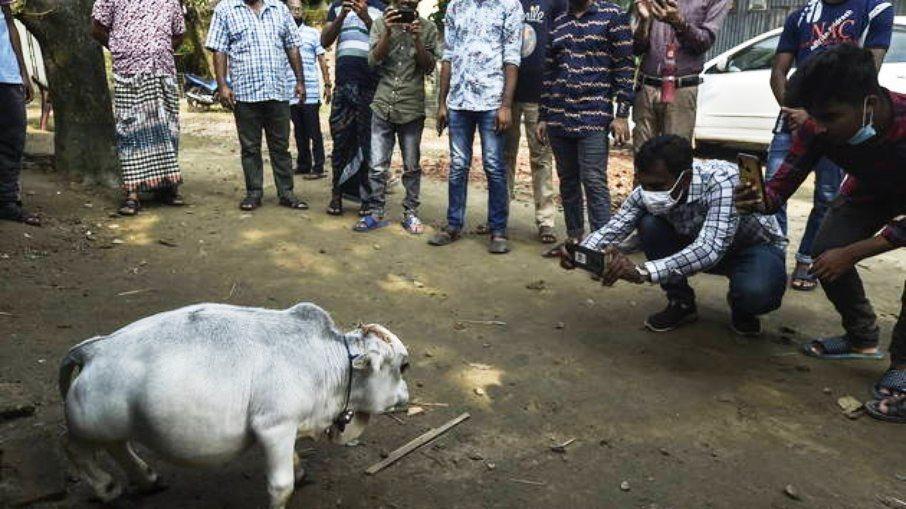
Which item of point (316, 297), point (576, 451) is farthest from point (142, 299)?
point (576, 451)

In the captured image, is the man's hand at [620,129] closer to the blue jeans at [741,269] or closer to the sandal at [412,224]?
the blue jeans at [741,269]

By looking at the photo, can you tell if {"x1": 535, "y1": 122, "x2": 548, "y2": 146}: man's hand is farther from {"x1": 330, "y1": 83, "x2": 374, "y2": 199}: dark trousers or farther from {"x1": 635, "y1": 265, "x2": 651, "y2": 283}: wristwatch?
{"x1": 635, "y1": 265, "x2": 651, "y2": 283}: wristwatch

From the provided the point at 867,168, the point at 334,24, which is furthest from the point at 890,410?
the point at 334,24

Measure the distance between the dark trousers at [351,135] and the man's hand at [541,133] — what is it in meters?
1.46

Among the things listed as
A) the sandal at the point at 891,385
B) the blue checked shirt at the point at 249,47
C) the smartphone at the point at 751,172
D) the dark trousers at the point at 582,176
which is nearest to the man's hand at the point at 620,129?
the dark trousers at the point at 582,176

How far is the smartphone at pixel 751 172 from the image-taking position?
11.2 ft

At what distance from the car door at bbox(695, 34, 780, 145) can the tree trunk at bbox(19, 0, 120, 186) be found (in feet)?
23.4

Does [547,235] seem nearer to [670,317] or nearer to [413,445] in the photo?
[670,317]

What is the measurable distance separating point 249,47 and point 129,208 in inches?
65.4

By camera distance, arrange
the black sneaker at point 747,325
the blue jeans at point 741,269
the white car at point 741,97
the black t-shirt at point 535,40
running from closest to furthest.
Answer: the blue jeans at point 741,269 < the black sneaker at point 747,325 < the black t-shirt at point 535,40 < the white car at point 741,97

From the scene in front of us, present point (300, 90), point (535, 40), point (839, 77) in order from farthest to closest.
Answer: point (300, 90) → point (535, 40) → point (839, 77)

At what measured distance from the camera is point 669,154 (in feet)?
11.6

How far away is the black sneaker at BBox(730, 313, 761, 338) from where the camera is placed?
13.1 feet

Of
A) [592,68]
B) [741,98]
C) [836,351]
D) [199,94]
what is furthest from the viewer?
[199,94]
